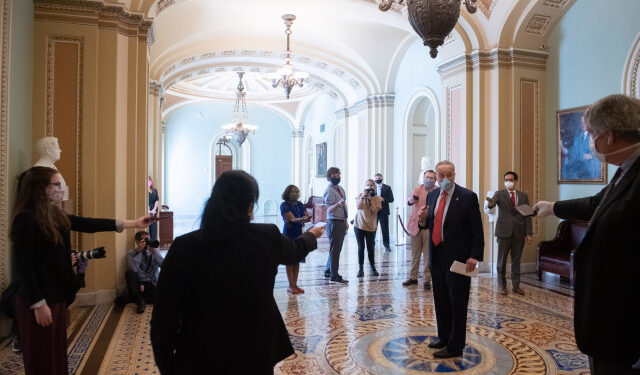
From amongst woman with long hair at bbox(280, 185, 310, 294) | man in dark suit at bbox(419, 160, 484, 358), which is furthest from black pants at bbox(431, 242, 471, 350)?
woman with long hair at bbox(280, 185, 310, 294)

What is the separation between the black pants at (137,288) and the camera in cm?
546

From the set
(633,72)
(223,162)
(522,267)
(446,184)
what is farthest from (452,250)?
(223,162)

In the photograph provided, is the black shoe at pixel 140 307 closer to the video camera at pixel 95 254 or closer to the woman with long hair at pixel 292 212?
the woman with long hair at pixel 292 212

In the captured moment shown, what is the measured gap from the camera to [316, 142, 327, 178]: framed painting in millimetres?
16969

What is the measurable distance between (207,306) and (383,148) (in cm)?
1069

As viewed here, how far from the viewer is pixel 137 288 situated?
5.50m

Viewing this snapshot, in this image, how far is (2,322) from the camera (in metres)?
4.21

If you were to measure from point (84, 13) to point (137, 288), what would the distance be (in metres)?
3.31

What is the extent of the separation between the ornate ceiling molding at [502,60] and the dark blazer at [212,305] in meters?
7.04

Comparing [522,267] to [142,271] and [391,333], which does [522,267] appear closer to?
[391,333]

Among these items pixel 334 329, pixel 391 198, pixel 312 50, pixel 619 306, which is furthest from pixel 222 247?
pixel 312 50

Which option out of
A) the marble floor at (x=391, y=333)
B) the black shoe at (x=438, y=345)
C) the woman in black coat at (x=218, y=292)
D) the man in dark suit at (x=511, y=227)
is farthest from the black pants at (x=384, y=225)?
the woman in black coat at (x=218, y=292)

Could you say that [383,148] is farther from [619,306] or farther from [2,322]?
[619,306]

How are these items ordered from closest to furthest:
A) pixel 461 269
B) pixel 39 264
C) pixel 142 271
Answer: pixel 39 264, pixel 461 269, pixel 142 271
